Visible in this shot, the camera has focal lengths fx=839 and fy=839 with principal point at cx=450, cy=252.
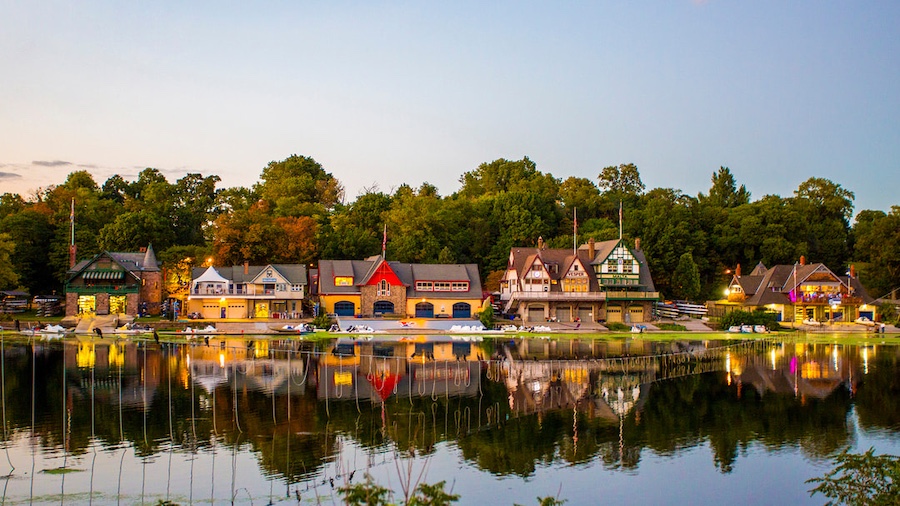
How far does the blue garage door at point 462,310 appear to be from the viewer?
79000mm

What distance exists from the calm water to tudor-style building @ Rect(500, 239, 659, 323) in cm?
2304

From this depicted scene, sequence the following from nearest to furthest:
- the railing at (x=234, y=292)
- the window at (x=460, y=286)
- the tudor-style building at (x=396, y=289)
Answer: the railing at (x=234, y=292) → the tudor-style building at (x=396, y=289) → the window at (x=460, y=286)

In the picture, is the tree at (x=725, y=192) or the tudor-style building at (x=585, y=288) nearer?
the tudor-style building at (x=585, y=288)

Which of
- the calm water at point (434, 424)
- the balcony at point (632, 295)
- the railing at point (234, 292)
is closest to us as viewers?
the calm water at point (434, 424)

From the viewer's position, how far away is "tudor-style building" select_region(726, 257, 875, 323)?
262 feet

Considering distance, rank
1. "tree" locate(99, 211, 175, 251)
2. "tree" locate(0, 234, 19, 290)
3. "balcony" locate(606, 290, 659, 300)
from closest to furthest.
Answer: "tree" locate(0, 234, 19, 290)
"balcony" locate(606, 290, 659, 300)
"tree" locate(99, 211, 175, 251)

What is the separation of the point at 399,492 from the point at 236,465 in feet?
17.8

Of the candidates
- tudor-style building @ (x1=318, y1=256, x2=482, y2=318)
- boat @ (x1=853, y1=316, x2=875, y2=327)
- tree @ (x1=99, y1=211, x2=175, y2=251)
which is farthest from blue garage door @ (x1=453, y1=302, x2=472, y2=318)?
boat @ (x1=853, y1=316, x2=875, y2=327)

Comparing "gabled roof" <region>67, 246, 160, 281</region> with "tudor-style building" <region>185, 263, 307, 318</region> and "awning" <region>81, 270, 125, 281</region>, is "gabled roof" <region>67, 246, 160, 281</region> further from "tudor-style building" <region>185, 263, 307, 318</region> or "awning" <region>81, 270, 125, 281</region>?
"tudor-style building" <region>185, 263, 307, 318</region>

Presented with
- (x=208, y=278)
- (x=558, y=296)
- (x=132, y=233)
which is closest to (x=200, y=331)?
(x=208, y=278)

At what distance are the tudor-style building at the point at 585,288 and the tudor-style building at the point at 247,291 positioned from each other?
2054 centimetres

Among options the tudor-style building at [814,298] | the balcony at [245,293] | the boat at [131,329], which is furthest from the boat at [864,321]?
the boat at [131,329]

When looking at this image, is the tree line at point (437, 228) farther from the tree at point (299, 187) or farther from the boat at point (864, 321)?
the boat at point (864, 321)

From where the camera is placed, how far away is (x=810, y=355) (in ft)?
189
